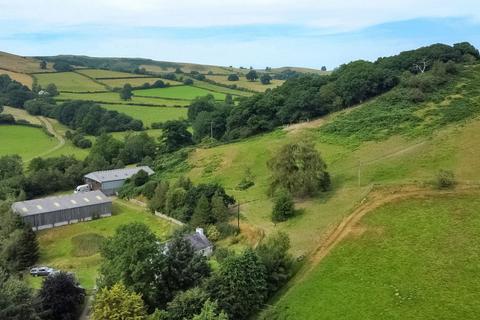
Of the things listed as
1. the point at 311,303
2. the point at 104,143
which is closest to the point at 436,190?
the point at 311,303

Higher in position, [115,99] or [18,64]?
[18,64]

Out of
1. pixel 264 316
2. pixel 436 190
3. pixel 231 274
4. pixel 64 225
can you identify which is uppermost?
pixel 436 190

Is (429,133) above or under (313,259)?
above

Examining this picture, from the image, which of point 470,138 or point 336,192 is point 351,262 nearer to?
point 336,192

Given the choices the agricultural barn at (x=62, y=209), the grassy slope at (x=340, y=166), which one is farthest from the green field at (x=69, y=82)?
the agricultural barn at (x=62, y=209)

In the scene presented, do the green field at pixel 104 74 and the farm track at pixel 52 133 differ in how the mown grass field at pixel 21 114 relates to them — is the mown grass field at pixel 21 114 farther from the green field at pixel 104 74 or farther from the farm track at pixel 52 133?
the green field at pixel 104 74

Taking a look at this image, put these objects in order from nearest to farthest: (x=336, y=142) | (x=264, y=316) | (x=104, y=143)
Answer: (x=264, y=316) → (x=336, y=142) → (x=104, y=143)

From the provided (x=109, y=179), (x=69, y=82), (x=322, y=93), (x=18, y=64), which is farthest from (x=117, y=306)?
(x=18, y=64)

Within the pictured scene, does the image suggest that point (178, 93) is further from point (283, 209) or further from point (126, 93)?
point (283, 209)
